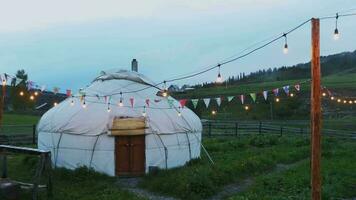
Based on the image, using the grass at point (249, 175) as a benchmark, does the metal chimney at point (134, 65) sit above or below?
above

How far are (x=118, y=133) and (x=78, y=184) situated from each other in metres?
2.27

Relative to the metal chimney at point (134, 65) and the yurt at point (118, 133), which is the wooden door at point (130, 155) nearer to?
the yurt at point (118, 133)

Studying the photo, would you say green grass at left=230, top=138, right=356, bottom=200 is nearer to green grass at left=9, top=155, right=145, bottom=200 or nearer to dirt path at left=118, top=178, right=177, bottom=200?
dirt path at left=118, top=178, right=177, bottom=200

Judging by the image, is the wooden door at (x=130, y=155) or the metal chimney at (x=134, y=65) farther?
the metal chimney at (x=134, y=65)

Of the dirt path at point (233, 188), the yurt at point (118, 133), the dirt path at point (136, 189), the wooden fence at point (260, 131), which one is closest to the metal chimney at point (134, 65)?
the yurt at point (118, 133)

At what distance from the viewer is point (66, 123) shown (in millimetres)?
15320

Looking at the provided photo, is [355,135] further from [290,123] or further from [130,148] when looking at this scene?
[130,148]

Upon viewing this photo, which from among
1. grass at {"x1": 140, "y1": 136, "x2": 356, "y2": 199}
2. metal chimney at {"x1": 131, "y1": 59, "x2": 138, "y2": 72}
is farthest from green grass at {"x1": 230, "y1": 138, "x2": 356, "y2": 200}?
metal chimney at {"x1": 131, "y1": 59, "x2": 138, "y2": 72}

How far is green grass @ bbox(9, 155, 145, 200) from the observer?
11.8 meters

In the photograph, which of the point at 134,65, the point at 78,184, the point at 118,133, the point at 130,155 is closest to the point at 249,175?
the point at 130,155

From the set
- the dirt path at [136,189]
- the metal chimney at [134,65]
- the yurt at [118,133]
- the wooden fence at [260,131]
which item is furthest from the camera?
the wooden fence at [260,131]

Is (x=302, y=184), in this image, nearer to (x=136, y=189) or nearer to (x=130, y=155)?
(x=136, y=189)

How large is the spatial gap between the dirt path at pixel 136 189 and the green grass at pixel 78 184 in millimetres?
232

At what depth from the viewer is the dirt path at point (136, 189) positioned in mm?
12180
